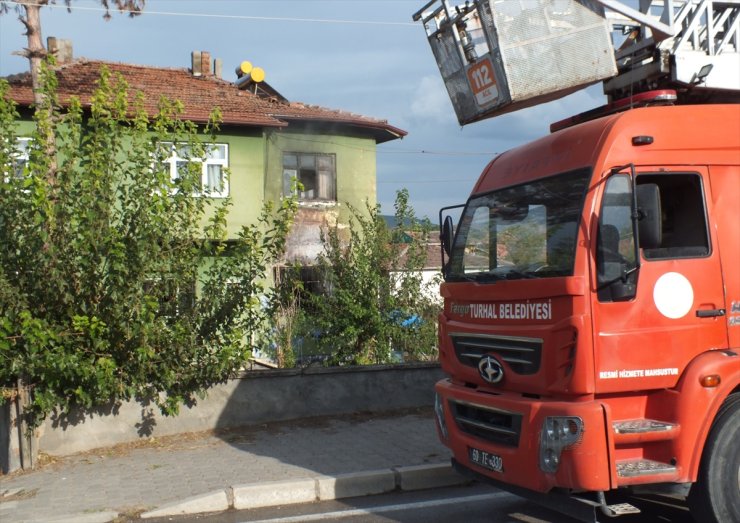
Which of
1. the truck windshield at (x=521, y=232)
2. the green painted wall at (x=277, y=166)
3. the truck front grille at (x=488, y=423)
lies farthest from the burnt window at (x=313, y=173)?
the truck front grille at (x=488, y=423)

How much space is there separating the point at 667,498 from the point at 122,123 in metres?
7.53

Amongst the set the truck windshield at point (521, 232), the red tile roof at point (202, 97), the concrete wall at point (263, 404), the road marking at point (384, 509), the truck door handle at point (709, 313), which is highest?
the red tile roof at point (202, 97)

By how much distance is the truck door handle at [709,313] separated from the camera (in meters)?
5.68

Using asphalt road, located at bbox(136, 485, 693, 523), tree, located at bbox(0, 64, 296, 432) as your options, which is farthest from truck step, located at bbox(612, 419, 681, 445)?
tree, located at bbox(0, 64, 296, 432)

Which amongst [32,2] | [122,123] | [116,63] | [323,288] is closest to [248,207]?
[116,63]

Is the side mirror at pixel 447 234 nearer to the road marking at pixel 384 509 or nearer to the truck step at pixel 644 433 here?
the road marking at pixel 384 509

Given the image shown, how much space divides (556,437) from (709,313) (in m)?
1.45

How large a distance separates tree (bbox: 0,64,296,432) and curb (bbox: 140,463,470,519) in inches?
92.2

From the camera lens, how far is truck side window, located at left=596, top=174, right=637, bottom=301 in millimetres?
5520

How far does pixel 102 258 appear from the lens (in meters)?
8.91

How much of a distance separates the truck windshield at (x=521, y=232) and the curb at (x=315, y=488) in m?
2.20

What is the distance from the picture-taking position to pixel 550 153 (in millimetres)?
6332

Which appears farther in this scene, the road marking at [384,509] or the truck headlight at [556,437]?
the road marking at [384,509]

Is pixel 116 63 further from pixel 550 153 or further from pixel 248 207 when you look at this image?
pixel 550 153
